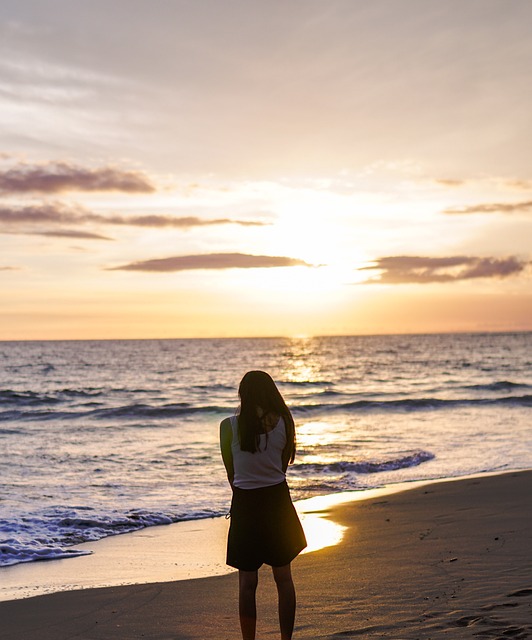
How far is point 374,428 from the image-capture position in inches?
984

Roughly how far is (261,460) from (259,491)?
0.22 meters

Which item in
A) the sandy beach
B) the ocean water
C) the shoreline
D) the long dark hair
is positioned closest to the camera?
the long dark hair

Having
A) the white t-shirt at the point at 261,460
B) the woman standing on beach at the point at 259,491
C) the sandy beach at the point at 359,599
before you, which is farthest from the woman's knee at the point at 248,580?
the sandy beach at the point at 359,599

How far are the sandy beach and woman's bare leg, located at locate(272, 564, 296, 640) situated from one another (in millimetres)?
738

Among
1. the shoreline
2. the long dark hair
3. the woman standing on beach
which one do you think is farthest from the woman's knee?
the shoreline

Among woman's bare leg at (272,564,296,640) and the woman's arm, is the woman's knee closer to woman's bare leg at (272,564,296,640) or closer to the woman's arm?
woman's bare leg at (272,564,296,640)

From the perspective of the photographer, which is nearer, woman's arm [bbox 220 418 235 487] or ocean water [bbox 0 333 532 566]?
woman's arm [bbox 220 418 235 487]

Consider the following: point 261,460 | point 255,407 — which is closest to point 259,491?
point 261,460

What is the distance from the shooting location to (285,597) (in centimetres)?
474

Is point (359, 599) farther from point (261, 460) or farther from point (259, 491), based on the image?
point (261, 460)

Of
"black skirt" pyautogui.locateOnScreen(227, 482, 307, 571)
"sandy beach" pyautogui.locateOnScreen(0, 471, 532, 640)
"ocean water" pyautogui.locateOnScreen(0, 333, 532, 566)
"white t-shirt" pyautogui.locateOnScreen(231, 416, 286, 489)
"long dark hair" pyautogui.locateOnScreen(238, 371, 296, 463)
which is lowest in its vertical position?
"ocean water" pyautogui.locateOnScreen(0, 333, 532, 566)

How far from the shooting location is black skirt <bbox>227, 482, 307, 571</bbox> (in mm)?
4688

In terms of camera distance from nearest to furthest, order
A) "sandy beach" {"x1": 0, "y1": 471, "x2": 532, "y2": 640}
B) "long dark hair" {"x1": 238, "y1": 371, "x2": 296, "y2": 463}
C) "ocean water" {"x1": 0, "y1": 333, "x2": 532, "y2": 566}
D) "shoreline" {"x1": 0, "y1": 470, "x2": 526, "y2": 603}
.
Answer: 1. "long dark hair" {"x1": 238, "y1": 371, "x2": 296, "y2": 463}
2. "sandy beach" {"x1": 0, "y1": 471, "x2": 532, "y2": 640}
3. "shoreline" {"x1": 0, "y1": 470, "x2": 526, "y2": 603}
4. "ocean water" {"x1": 0, "y1": 333, "x2": 532, "y2": 566}

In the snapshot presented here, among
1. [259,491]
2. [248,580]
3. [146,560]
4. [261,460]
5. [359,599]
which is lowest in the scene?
[146,560]
